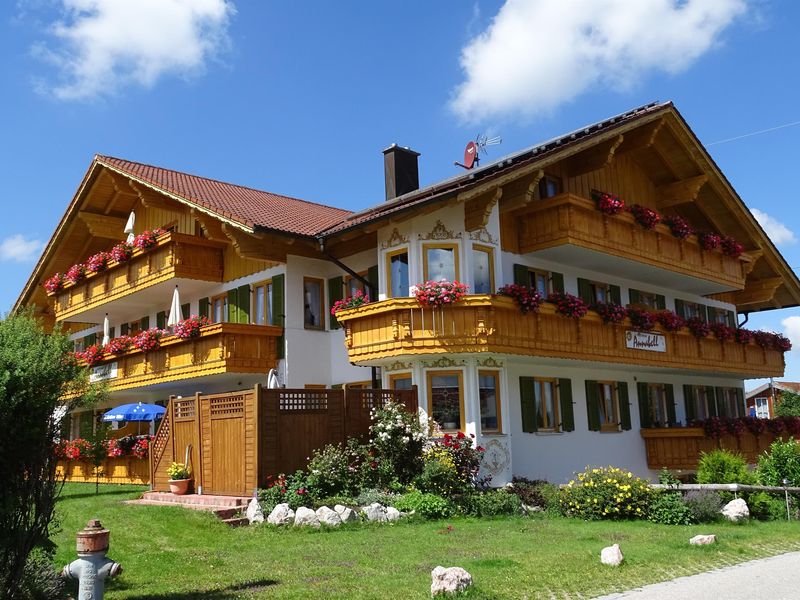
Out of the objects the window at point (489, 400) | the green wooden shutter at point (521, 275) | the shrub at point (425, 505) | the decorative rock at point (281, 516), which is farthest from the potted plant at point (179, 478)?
the green wooden shutter at point (521, 275)

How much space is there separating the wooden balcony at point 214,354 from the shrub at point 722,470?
10574 mm

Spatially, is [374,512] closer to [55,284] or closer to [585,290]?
[585,290]

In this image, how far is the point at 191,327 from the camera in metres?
21.1

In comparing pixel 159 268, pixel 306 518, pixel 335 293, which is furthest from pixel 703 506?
pixel 159 268

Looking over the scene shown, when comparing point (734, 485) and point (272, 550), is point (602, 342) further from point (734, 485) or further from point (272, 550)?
point (272, 550)

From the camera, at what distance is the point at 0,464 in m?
6.60

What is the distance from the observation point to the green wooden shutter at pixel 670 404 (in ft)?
81.5

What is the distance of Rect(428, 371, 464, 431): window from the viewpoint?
57.8 feet

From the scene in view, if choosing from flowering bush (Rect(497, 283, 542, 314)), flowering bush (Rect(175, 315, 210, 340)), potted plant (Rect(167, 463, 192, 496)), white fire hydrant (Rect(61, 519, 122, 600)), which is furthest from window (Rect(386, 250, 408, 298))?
white fire hydrant (Rect(61, 519, 122, 600))

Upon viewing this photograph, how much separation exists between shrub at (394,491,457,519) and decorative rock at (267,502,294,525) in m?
1.99

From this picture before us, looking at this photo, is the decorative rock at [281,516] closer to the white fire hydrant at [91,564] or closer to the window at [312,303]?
the white fire hydrant at [91,564]

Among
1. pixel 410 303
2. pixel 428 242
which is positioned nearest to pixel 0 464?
pixel 410 303

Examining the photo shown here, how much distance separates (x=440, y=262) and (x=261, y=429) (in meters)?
6.08

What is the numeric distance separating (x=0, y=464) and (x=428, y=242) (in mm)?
12588
